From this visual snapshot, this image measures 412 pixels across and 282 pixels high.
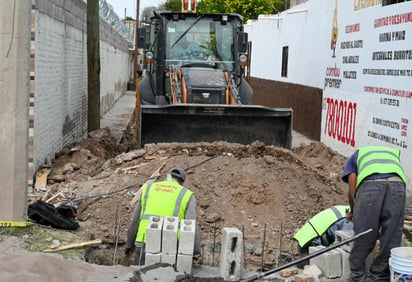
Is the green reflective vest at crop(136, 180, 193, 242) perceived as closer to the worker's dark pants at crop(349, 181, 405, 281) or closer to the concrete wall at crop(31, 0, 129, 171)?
the worker's dark pants at crop(349, 181, 405, 281)

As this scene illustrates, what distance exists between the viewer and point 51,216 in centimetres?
914

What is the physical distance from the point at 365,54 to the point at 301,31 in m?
8.14

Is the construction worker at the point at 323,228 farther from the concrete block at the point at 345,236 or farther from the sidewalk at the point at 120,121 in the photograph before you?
the sidewalk at the point at 120,121

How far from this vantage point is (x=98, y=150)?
53.9 ft

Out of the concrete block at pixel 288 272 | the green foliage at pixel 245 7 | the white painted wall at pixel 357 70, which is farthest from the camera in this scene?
the green foliage at pixel 245 7

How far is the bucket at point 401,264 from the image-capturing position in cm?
661

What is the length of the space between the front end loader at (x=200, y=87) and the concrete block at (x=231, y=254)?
21.9ft

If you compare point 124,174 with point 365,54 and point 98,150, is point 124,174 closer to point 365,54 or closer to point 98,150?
point 98,150

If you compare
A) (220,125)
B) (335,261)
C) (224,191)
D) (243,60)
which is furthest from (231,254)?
(243,60)

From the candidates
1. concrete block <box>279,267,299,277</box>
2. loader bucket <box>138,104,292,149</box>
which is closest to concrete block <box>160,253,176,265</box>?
concrete block <box>279,267,299,277</box>

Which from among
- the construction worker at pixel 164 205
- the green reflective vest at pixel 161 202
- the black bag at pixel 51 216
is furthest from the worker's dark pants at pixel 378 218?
the black bag at pixel 51 216

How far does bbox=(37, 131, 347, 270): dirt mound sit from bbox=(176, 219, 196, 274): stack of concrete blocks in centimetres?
162

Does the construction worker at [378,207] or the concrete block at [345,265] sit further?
the concrete block at [345,265]

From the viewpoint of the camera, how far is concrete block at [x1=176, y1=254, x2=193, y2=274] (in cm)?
702
